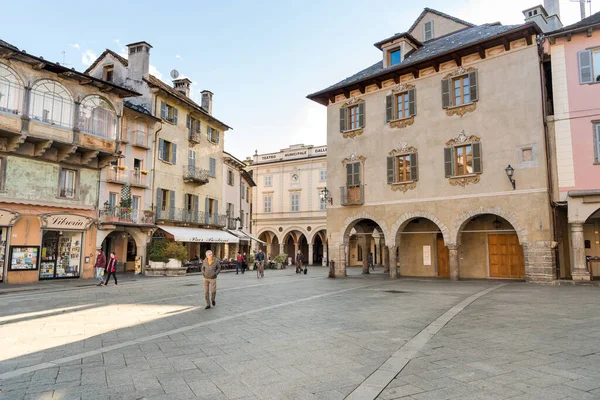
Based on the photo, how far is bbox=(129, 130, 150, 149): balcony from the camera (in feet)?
94.8

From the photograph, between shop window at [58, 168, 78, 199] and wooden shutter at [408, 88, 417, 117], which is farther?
shop window at [58, 168, 78, 199]

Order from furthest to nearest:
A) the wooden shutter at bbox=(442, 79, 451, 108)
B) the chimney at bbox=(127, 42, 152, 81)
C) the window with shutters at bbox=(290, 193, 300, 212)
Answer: the window with shutters at bbox=(290, 193, 300, 212) → the chimney at bbox=(127, 42, 152, 81) → the wooden shutter at bbox=(442, 79, 451, 108)

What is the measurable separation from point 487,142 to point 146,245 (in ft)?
74.5

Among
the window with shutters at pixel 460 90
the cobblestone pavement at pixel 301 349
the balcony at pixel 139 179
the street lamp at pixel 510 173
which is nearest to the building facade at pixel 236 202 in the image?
the balcony at pixel 139 179

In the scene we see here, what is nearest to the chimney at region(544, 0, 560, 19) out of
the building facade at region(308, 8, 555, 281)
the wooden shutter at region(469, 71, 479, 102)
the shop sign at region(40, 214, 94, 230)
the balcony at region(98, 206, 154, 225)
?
the building facade at region(308, 8, 555, 281)

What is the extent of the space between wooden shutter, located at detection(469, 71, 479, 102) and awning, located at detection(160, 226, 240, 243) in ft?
70.2

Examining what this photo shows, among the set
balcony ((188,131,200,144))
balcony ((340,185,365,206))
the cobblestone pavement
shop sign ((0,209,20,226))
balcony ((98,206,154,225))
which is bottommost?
the cobblestone pavement

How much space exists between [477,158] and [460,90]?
3732mm

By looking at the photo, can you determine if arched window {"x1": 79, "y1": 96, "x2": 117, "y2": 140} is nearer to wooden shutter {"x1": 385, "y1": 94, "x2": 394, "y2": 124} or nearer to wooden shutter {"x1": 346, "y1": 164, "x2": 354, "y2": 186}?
wooden shutter {"x1": 346, "y1": 164, "x2": 354, "y2": 186}

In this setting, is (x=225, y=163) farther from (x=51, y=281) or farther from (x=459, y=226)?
(x=459, y=226)

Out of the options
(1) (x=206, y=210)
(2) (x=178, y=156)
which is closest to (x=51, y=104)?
(2) (x=178, y=156)

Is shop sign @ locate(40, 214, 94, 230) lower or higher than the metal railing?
lower

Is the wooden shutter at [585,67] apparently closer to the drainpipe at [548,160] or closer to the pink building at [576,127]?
the pink building at [576,127]

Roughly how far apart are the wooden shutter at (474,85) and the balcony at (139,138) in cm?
2169
